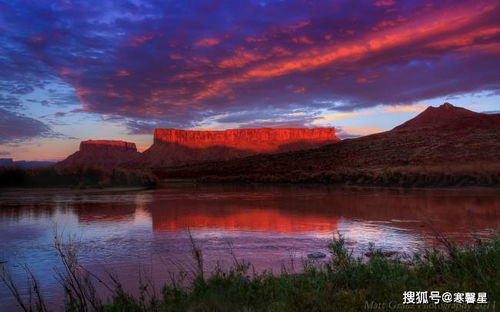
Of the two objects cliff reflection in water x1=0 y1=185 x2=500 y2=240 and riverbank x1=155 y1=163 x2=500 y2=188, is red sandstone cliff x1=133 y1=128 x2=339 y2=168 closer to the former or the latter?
riverbank x1=155 y1=163 x2=500 y2=188

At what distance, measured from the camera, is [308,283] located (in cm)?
543

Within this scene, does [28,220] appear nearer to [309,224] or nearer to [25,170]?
[309,224]

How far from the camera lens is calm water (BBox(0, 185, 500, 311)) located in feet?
29.0

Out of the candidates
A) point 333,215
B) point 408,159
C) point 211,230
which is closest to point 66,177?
point 333,215

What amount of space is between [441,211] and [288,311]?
13.4 m

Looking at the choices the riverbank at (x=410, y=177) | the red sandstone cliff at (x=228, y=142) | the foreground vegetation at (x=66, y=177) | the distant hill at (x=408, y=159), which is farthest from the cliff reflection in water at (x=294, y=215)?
the red sandstone cliff at (x=228, y=142)

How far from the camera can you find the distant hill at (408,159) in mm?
33656

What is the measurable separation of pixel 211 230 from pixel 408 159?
39.2 m

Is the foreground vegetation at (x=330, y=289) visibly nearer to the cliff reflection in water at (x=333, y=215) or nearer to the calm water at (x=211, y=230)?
the calm water at (x=211, y=230)

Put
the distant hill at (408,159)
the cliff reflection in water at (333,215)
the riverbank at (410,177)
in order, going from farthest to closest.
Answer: the distant hill at (408,159), the riverbank at (410,177), the cliff reflection in water at (333,215)

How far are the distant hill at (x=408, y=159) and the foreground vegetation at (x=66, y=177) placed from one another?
17.8 meters

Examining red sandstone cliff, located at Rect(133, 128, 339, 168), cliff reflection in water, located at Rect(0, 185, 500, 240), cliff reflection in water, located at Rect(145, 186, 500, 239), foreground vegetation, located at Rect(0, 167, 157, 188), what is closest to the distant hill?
cliff reflection in water, located at Rect(145, 186, 500, 239)

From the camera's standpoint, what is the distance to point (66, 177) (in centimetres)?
3312

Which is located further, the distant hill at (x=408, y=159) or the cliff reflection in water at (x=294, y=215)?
Answer: the distant hill at (x=408, y=159)
